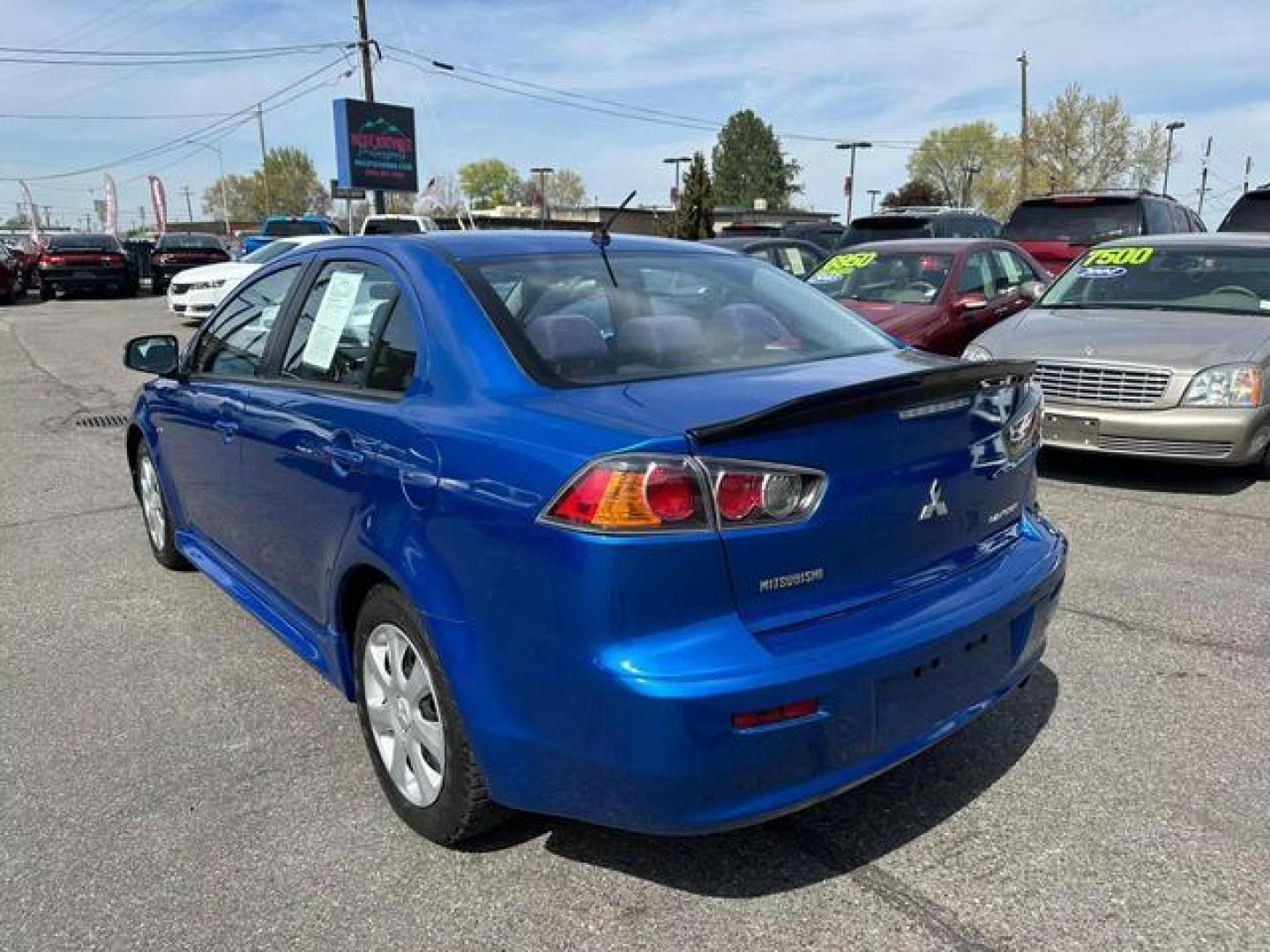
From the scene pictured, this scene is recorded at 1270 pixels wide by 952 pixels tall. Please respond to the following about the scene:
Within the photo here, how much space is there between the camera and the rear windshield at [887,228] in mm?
14219

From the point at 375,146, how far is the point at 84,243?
478 inches

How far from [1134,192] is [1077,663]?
34.2ft

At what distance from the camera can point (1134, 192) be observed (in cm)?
1215

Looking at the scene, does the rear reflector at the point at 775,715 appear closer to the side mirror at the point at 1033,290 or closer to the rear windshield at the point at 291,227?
the side mirror at the point at 1033,290

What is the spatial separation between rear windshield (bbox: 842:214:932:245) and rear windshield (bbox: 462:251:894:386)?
11.3 metres

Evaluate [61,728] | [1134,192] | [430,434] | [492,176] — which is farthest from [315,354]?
[492,176]

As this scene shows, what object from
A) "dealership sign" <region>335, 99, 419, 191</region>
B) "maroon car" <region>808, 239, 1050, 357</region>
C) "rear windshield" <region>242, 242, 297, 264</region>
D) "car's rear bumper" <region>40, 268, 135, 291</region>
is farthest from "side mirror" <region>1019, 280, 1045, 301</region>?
"dealership sign" <region>335, 99, 419, 191</region>

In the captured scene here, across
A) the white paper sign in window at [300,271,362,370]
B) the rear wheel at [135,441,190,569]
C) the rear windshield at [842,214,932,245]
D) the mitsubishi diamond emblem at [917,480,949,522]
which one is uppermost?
the rear windshield at [842,214,932,245]

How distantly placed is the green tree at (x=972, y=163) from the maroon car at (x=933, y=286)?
81206mm

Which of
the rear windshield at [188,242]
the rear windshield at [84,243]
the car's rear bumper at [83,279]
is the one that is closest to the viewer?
the car's rear bumper at [83,279]

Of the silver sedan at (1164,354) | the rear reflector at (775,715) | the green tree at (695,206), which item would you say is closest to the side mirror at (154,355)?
the rear reflector at (775,715)

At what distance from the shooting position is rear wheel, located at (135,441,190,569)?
4.78m

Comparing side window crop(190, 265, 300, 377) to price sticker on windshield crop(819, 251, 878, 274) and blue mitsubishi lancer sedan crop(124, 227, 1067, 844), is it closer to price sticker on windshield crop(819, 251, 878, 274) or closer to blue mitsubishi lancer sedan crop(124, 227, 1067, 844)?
blue mitsubishi lancer sedan crop(124, 227, 1067, 844)

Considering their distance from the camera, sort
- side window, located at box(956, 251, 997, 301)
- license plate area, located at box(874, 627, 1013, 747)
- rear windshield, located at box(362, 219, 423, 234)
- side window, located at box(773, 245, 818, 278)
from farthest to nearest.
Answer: rear windshield, located at box(362, 219, 423, 234), side window, located at box(773, 245, 818, 278), side window, located at box(956, 251, 997, 301), license plate area, located at box(874, 627, 1013, 747)
